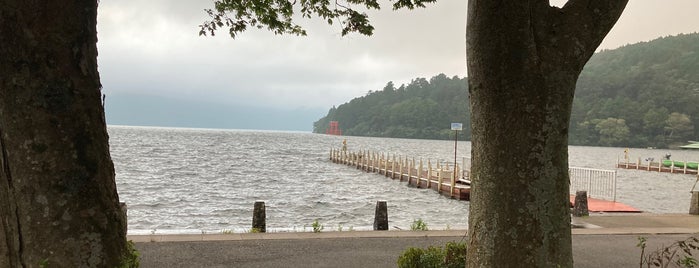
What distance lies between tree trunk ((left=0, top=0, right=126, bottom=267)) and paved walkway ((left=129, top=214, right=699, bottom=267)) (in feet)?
15.7

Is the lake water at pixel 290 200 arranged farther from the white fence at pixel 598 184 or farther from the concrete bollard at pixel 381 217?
the white fence at pixel 598 184

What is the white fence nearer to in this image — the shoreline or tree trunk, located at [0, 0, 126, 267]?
the shoreline

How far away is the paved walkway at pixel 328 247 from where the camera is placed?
775 centimetres

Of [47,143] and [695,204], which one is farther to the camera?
[695,204]

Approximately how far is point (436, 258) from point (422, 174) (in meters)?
33.4

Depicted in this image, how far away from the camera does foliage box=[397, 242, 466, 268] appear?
228 inches

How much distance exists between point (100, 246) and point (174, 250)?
18.7ft

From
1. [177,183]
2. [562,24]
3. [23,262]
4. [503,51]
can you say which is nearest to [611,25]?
[562,24]

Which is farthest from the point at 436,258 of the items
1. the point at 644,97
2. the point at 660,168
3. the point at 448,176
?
the point at 644,97

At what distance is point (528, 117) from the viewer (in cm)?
387

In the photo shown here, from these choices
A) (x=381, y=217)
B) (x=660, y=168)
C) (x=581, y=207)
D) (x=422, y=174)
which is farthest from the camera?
(x=660, y=168)

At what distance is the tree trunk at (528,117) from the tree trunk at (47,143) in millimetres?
2930

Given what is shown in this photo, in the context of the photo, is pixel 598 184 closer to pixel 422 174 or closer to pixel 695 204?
pixel 422 174

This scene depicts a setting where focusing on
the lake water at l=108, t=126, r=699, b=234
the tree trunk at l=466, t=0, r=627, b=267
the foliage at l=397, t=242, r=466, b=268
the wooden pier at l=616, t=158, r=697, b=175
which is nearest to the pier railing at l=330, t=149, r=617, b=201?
the lake water at l=108, t=126, r=699, b=234
